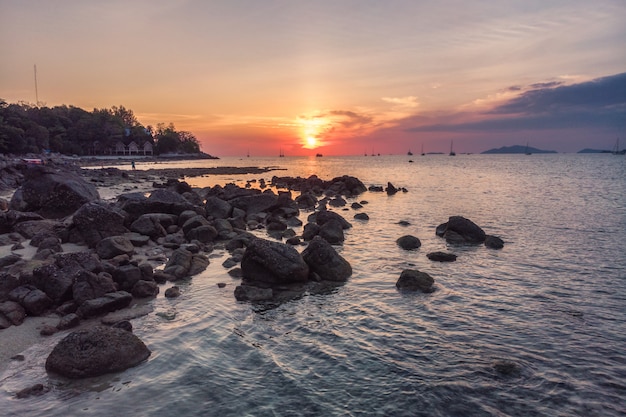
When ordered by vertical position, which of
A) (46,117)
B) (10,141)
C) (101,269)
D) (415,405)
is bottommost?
(415,405)

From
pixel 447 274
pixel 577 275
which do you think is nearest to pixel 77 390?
pixel 447 274

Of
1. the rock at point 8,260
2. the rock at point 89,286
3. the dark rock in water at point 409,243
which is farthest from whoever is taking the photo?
the dark rock in water at point 409,243

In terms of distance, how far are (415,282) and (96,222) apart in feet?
42.4

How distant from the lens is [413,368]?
7586mm

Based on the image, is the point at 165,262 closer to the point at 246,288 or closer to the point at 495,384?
the point at 246,288

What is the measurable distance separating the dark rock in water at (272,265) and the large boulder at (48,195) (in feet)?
45.5

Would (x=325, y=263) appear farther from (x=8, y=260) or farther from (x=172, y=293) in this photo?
(x=8, y=260)

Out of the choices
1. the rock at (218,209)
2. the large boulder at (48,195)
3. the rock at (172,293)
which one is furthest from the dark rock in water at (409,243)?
the large boulder at (48,195)

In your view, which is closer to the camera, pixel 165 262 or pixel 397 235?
pixel 165 262

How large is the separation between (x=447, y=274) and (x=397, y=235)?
6.95 m

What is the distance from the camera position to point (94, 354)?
716 cm

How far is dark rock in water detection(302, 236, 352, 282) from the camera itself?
1302 centimetres

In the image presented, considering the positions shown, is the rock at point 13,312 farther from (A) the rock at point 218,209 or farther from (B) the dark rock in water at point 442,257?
(A) the rock at point 218,209

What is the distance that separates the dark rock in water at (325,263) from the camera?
13016 millimetres
